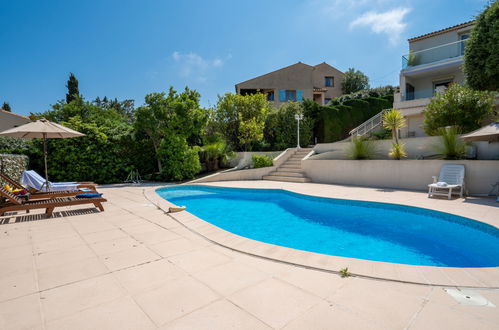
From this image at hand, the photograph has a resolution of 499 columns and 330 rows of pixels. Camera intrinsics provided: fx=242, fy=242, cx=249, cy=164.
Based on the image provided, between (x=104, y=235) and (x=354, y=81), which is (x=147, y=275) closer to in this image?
(x=104, y=235)

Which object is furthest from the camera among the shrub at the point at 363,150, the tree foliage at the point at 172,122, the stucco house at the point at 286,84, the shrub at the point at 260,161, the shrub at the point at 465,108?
the stucco house at the point at 286,84

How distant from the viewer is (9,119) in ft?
77.0

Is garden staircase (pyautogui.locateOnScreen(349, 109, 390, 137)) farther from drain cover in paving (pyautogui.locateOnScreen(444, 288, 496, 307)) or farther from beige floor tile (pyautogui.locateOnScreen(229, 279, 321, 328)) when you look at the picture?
beige floor tile (pyautogui.locateOnScreen(229, 279, 321, 328))

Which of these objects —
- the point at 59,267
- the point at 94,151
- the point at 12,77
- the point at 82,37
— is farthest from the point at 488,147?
the point at 12,77

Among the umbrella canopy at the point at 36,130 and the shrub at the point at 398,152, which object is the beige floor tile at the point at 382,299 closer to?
the umbrella canopy at the point at 36,130

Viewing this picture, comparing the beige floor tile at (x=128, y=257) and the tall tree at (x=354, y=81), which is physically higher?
the tall tree at (x=354, y=81)

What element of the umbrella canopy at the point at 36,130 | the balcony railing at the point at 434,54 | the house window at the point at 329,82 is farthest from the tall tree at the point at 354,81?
the umbrella canopy at the point at 36,130

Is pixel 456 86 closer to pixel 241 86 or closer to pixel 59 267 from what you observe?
Answer: pixel 59 267

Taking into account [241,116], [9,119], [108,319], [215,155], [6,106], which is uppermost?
[6,106]

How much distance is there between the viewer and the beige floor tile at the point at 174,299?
7.38ft

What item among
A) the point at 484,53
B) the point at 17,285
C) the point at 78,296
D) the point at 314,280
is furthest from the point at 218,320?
the point at 484,53

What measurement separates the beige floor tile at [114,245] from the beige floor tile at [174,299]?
64.0 inches

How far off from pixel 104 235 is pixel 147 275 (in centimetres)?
221

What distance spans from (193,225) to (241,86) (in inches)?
1007
